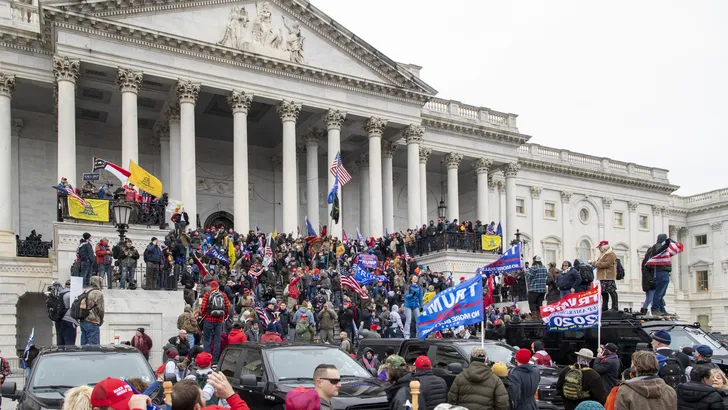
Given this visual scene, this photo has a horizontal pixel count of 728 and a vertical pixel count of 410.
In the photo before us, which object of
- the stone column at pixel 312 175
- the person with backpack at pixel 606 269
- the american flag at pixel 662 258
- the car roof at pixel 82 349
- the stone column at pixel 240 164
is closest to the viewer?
the car roof at pixel 82 349

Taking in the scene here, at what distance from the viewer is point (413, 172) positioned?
40812 millimetres

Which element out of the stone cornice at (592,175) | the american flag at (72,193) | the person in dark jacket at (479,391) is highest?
the stone cornice at (592,175)

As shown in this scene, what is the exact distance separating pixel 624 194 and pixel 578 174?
624cm

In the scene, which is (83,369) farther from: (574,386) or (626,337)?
(626,337)

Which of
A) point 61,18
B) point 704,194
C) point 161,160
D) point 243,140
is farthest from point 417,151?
point 704,194

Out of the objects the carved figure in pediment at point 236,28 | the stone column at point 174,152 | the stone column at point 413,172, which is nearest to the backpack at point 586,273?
the stone column at point 413,172

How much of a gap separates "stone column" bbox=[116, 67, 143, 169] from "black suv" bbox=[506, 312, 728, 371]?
21.1 m

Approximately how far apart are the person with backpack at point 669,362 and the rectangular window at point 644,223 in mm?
55770

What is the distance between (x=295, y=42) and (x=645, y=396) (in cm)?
3332

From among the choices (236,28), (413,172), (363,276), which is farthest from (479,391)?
(413,172)

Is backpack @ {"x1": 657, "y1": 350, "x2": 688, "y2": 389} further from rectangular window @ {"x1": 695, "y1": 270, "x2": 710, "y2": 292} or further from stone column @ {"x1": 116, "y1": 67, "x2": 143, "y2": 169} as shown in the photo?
rectangular window @ {"x1": 695, "y1": 270, "x2": 710, "y2": 292}

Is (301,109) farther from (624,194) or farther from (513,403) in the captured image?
(624,194)

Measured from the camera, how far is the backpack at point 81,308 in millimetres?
15070

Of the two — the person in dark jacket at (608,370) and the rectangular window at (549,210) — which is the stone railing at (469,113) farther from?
the person in dark jacket at (608,370)
